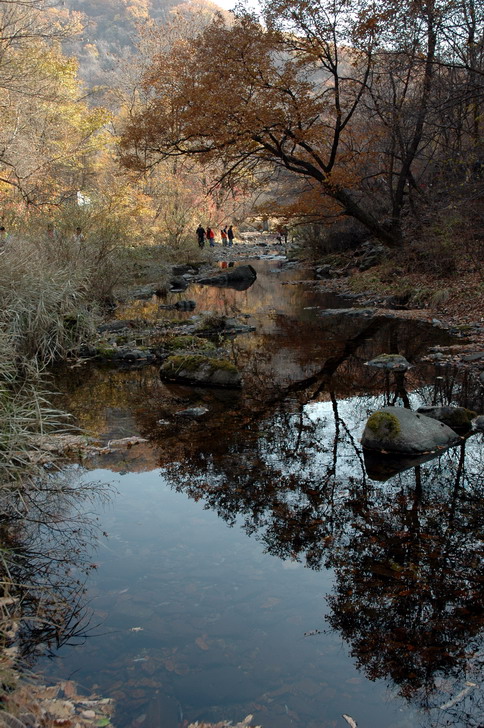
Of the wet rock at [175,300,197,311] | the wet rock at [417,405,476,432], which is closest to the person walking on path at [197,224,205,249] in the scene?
the wet rock at [175,300,197,311]

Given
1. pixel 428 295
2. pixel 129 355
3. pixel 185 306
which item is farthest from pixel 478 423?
pixel 185 306

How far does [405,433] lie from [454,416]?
0.94 m

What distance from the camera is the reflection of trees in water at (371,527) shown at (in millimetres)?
3154


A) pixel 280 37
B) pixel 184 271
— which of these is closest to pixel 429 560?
pixel 280 37

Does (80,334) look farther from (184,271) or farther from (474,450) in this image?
(184,271)

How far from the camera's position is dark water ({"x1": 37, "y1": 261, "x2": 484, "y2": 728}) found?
114 inches

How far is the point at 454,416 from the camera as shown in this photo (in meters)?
6.37

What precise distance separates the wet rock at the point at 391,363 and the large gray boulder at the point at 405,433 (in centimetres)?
309

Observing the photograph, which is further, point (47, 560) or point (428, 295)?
point (428, 295)

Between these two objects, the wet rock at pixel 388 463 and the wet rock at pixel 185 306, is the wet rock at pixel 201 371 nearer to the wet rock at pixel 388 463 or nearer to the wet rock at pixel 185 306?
the wet rock at pixel 388 463

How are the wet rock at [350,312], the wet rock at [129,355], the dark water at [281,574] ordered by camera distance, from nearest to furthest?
the dark water at [281,574], the wet rock at [129,355], the wet rock at [350,312]

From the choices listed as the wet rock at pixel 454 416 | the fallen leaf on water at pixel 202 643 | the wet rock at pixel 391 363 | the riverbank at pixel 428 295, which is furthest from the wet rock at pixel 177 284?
the fallen leaf on water at pixel 202 643

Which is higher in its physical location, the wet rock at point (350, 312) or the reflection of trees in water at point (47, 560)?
the wet rock at point (350, 312)

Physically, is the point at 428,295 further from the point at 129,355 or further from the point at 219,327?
the point at 129,355
